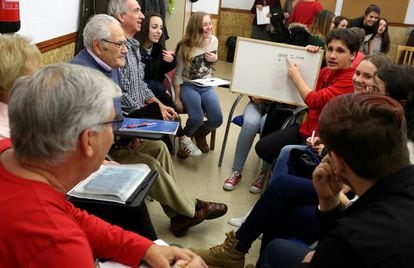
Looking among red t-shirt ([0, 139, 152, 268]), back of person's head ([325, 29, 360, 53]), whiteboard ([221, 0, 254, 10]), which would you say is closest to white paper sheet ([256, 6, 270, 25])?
whiteboard ([221, 0, 254, 10])

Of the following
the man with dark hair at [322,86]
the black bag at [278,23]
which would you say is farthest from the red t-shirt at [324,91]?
the black bag at [278,23]

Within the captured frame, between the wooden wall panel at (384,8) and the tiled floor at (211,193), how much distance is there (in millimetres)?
3984

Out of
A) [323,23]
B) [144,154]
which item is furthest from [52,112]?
[323,23]

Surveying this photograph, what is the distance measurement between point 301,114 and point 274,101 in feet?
0.69

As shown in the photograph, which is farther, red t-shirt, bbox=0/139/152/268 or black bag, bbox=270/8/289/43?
black bag, bbox=270/8/289/43

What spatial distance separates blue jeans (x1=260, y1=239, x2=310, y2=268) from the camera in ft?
4.74

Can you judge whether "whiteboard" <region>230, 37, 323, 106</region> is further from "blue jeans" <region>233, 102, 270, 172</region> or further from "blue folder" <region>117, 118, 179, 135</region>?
"blue folder" <region>117, 118, 179, 135</region>

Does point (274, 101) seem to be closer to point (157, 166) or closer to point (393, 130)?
point (157, 166)

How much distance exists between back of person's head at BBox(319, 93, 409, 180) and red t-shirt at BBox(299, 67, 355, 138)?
131 cm

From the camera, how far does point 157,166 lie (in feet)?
7.11

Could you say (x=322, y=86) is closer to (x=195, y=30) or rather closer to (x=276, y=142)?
(x=276, y=142)

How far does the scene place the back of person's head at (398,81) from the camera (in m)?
1.75

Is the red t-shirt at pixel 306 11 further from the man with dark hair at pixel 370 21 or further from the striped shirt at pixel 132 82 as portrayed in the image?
the striped shirt at pixel 132 82

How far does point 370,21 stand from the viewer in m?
4.90
